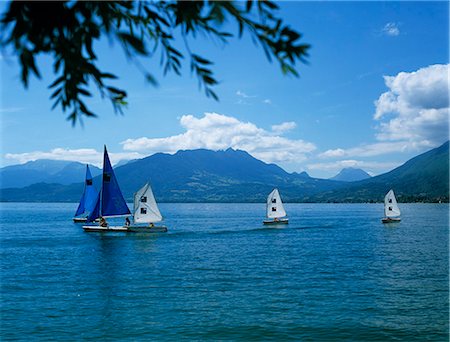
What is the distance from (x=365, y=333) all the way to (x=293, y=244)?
46.1 meters

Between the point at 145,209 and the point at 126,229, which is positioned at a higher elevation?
the point at 145,209

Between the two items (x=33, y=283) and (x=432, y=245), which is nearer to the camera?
(x=33, y=283)

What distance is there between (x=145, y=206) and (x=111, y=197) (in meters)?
7.00

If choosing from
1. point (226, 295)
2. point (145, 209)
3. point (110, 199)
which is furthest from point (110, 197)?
point (226, 295)

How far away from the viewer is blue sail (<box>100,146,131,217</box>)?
83.5 m

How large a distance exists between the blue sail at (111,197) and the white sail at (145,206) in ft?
7.79

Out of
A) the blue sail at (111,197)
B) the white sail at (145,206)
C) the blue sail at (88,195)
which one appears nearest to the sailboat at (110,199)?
the blue sail at (111,197)

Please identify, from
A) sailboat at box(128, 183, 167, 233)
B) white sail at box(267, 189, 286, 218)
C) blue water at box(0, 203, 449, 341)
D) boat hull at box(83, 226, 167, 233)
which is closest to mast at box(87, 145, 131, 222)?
sailboat at box(128, 183, 167, 233)

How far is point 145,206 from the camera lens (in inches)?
3346

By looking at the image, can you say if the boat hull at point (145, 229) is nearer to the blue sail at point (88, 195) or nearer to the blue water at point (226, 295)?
the blue water at point (226, 295)

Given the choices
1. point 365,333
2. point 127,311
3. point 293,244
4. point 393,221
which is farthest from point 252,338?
point 393,221

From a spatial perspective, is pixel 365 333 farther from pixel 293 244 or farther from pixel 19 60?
pixel 293 244

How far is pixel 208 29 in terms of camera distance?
4855 millimetres

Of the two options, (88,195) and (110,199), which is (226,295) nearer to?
(110,199)
